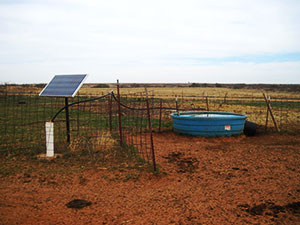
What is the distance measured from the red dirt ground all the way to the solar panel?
196cm

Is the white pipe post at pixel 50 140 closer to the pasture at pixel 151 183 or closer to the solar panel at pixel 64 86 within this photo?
the pasture at pixel 151 183

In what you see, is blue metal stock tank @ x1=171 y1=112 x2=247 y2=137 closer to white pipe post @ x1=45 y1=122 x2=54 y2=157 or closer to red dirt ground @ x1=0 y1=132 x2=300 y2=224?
red dirt ground @ x1=0 y1=132 x2=300 y2=224

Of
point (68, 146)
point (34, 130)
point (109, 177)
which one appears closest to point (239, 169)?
point (109, 177)

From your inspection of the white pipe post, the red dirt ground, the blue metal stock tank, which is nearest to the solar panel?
the white pipe post

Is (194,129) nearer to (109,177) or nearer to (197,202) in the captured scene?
(109,177)

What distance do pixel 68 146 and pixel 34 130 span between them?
4.05 metres

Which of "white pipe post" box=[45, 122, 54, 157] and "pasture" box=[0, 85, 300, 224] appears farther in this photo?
"white pipe post" box=[45, 122, 54, 157]

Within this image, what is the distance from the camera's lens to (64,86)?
8.24m

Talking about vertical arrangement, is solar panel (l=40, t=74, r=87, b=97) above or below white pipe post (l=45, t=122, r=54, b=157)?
above

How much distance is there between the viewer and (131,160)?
24.0 feet

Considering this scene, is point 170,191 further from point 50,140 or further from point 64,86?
point 64,86

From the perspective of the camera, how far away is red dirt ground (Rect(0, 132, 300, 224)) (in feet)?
14.0

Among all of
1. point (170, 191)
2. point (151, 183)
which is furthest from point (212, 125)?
point (170, 191)

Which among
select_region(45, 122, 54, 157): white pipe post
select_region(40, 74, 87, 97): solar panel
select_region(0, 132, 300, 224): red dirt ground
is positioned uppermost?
select_region(40, 74, 87, 97): solar panel
